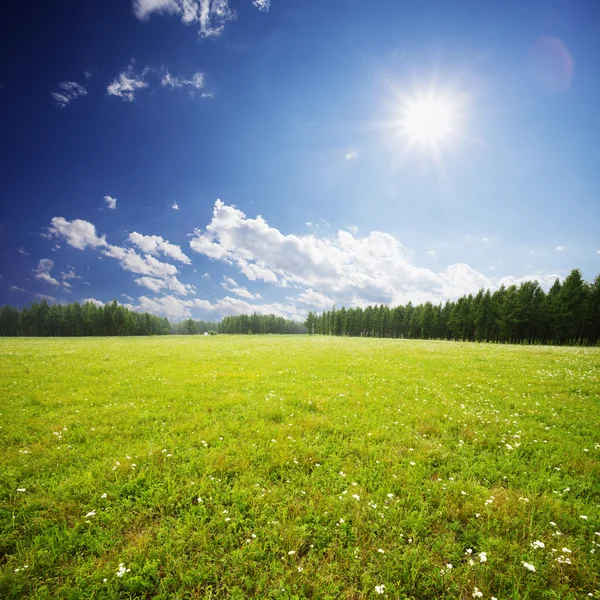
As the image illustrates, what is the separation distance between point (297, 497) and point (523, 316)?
3202 inches

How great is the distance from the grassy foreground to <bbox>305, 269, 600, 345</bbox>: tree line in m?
68.6

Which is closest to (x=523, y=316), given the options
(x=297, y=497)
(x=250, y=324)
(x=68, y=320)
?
(x=297, y=497)

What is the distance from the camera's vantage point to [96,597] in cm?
341

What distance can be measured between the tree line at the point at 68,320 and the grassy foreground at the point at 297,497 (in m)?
111

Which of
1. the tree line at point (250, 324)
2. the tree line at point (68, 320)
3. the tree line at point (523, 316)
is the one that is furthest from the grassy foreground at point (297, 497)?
the tree line at point (250, 324)

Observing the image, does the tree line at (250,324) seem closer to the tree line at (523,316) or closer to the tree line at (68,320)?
the tree line at (68,320)

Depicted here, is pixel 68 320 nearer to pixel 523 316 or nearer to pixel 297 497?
pixel 297 497

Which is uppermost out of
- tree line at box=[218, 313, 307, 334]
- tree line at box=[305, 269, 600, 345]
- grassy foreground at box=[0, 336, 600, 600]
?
tree line at box=[305, 269, 600, 345]

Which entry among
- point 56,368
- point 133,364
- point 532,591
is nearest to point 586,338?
point 532,591

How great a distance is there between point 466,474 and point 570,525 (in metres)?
1.67

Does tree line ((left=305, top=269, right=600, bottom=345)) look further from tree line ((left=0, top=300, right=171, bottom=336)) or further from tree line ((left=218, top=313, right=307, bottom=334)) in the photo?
tree line ((left=0, top=300, right=171, bottom=336))

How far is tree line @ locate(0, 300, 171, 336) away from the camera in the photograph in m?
101

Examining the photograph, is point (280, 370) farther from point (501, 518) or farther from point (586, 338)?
point (586, 338)

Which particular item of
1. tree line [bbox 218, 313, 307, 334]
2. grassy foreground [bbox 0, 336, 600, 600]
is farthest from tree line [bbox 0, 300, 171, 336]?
grassy foreground [bbox 0, 336, 600, 600]
